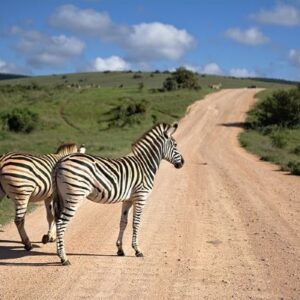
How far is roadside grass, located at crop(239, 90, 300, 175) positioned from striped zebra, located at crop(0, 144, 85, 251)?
1356 centimetres

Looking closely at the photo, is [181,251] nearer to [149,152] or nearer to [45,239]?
[149,152]

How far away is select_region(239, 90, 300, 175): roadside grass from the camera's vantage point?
24438 millimetres

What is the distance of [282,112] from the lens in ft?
143

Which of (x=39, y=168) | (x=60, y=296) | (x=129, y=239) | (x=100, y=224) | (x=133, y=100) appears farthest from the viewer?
(x=133, y=100)

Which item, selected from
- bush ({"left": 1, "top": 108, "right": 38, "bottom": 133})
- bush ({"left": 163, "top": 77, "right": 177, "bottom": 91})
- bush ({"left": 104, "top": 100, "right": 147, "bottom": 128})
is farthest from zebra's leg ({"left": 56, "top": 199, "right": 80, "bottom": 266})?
bush ({"left": 163, "top": 77, "right": 177, "bottom": 91})

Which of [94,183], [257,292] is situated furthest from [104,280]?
[257,292]

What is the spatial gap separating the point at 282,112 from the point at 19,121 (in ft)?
73.8

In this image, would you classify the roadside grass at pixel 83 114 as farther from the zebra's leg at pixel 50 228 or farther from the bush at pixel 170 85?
the zebra's leg at pixel 50 228

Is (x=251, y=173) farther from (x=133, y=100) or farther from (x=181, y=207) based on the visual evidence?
(x=133, y=100)

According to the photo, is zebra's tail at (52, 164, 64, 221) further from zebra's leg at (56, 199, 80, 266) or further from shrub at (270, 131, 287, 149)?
shrub at (270, 131, 287, 149)

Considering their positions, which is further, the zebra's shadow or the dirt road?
the zebra's shadow

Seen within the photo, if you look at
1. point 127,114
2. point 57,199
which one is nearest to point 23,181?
point 57,199

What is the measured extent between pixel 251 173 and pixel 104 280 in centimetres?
1418

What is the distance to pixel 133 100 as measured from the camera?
54969 millimetres
